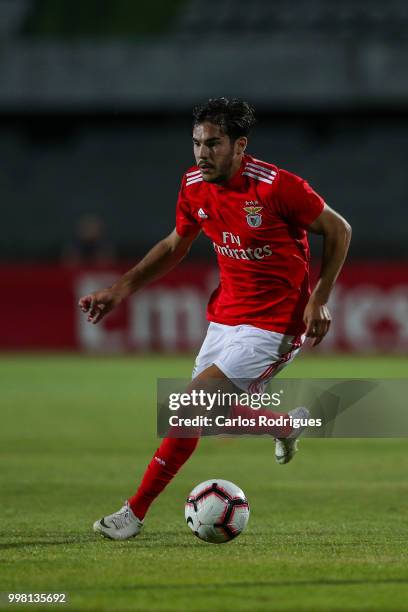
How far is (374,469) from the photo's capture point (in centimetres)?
928

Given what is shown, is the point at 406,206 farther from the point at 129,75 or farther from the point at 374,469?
the point at 374,469

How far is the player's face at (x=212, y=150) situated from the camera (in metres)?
6.16

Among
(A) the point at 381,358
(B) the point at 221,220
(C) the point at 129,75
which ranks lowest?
(A) the point at 381,358

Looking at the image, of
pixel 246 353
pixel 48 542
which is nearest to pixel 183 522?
pixel 48 542

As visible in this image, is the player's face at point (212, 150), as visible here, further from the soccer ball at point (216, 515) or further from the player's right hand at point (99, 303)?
the soccer ball at point (216, 515)

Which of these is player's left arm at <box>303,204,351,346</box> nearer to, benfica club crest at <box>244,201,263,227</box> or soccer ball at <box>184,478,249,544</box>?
benfica club crest at <box>244,201,263,227</box>

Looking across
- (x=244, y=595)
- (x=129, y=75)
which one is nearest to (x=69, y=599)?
(x=244, y=595)

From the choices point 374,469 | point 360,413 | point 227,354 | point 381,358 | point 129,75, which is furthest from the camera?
point 129,75

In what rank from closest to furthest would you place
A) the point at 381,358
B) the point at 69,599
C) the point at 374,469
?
the point at 69,599, the point at 374,469, the point at 381,358

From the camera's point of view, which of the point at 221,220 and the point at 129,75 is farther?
the point at 129,75

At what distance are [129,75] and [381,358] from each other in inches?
333

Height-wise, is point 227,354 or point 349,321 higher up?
point 227,354

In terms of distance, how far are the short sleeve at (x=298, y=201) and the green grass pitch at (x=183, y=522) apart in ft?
5.26

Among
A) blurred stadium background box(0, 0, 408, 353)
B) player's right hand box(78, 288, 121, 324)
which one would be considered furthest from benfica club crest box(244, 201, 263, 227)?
blurred stadium background box(0, 0, 408, 353)
